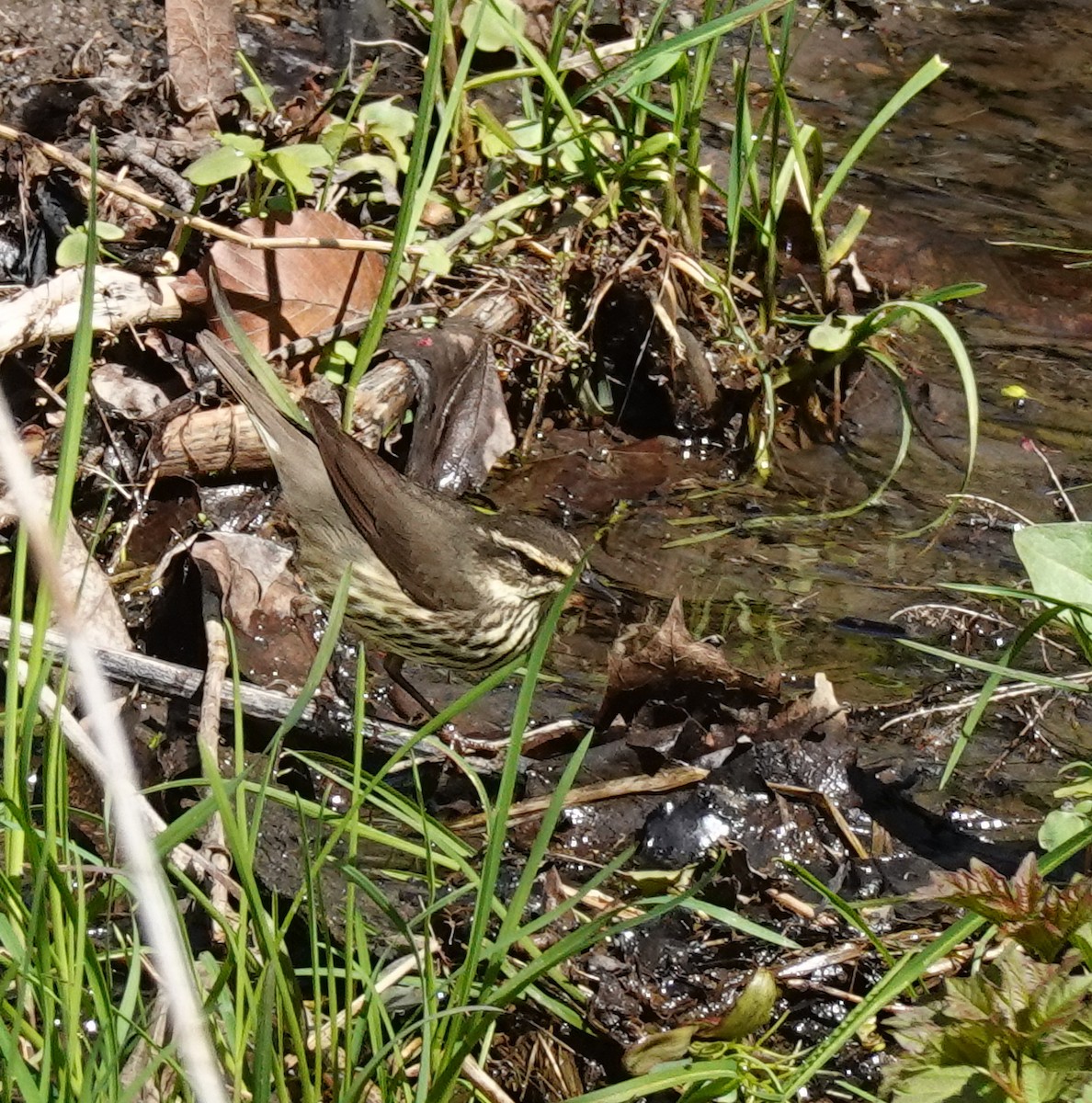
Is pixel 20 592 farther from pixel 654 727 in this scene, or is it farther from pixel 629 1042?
pixel 654 727

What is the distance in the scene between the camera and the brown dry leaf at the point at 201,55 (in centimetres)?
609

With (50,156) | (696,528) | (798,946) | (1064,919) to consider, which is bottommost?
(696,528)

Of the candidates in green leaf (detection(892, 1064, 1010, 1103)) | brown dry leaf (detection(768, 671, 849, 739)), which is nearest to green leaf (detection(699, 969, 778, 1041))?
green leaf (detection(892, 1064, 1010, 1103))

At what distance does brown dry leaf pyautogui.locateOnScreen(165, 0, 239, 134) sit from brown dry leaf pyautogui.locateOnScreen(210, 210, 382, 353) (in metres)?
0.91

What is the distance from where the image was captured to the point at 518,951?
3.17 metres

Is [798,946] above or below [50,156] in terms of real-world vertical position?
below

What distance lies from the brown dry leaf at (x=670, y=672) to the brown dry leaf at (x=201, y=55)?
304 centimetres

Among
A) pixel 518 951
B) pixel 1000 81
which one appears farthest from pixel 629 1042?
pixel 1000 81

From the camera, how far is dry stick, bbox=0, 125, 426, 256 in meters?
5.16

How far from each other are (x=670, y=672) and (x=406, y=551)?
1069 millimetres

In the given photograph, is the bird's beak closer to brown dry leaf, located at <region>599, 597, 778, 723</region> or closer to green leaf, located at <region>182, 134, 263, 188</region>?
brown dry leaf, located at <region>599, 597, 778, 723</region>

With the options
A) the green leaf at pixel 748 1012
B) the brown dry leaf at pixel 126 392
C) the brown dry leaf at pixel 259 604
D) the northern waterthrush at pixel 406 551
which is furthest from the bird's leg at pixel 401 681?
the green leaf at pixel 748 1012

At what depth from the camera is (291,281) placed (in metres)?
5.30

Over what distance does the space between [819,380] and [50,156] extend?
2.74m
